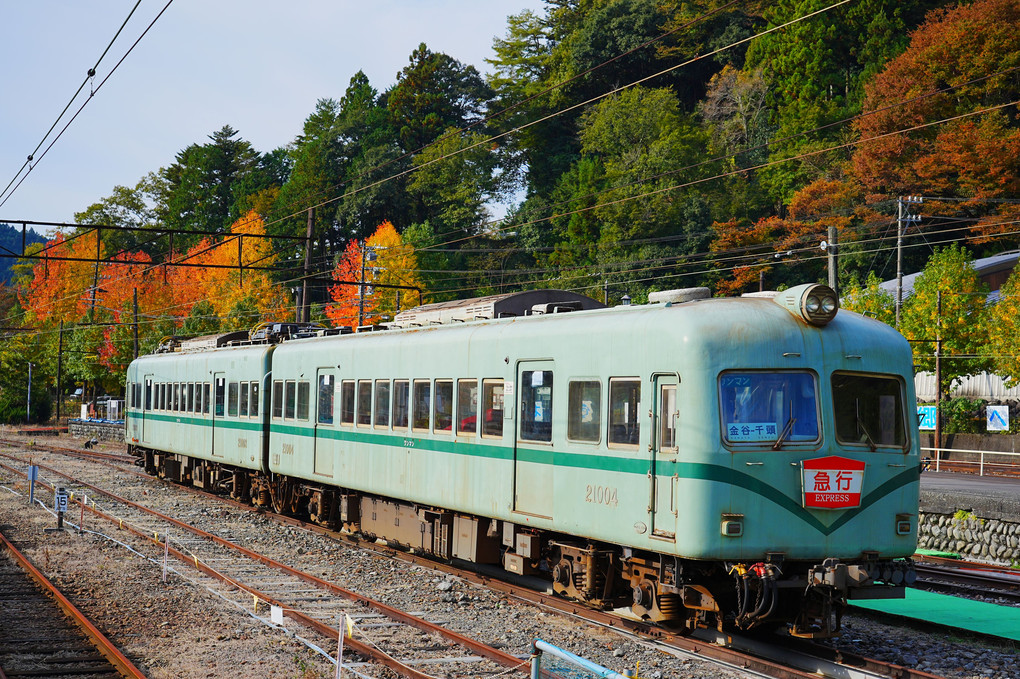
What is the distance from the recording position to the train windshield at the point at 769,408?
370 inches

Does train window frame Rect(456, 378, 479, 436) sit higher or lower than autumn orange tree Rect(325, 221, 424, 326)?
lower

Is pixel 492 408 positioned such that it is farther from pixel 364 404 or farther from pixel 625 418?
pixel 364 404

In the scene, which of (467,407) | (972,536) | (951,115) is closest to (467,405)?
(467,407)

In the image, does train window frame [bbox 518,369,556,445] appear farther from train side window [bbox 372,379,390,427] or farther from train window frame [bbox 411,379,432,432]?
train side window [bbox 372,379,390,427]

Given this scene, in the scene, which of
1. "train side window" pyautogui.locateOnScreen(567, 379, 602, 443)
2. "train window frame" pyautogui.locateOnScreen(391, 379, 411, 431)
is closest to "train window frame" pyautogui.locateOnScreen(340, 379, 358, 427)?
"train window frame" pyautogui.locateOnScreen(391, 379, 411, 431)

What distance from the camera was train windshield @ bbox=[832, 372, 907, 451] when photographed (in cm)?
974

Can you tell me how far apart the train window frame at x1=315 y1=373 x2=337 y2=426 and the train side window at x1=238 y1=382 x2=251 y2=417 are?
3.99 meters

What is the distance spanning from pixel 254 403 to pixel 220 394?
2418mm

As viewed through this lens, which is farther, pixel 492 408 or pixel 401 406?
pixel 401 406

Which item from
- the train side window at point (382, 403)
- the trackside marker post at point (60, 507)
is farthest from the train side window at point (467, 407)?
the trackside marker post at point (60, 507)

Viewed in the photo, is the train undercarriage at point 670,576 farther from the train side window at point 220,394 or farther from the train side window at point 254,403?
the train side window at point 220,394

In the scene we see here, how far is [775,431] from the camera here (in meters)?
9.46

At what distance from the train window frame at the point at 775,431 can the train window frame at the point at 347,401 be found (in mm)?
8436

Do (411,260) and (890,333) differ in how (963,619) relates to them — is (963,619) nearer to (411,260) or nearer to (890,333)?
(890,333)
